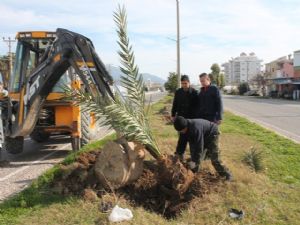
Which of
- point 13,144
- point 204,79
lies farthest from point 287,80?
point 204,79

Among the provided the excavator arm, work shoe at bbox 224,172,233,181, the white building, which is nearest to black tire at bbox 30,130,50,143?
the excavator arm

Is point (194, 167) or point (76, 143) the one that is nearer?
point (194, 167)

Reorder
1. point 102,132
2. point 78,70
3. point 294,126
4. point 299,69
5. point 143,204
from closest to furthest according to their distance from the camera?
point 143,204 → point 78,70 → point 102,132 → point 294,126 → point 299,69

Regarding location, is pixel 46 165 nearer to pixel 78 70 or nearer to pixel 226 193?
pixel 78 70

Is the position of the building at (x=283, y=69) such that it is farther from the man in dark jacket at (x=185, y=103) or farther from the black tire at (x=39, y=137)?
the man in dark jacket at (x=185, y=103)

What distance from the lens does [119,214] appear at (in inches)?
215

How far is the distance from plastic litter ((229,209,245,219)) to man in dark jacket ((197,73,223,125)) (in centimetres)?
190

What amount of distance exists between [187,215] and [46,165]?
14.7 ft

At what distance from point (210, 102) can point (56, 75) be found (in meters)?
3.45

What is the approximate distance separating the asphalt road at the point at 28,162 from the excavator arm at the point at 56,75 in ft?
2.34

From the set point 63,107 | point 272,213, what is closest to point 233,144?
point 63,107

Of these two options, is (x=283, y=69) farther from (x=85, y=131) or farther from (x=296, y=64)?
(x=85, y=131)

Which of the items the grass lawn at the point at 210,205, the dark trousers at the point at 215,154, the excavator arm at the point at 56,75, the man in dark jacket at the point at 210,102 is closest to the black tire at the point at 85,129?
the excavator arm at the point at 56,75

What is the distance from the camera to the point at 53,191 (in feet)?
21.7
